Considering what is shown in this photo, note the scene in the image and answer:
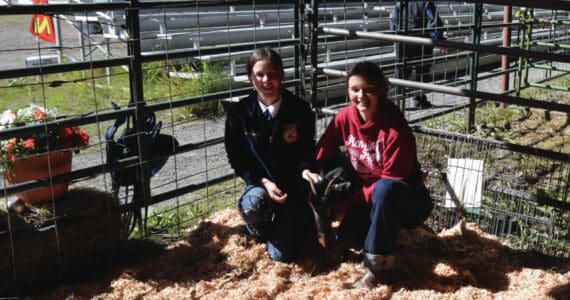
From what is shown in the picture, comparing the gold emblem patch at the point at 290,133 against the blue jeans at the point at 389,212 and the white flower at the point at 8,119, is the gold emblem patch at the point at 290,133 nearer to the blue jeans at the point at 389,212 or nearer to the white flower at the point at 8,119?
the blue jeans at the point at 389,212

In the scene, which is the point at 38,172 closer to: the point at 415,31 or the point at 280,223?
the point at 280,223

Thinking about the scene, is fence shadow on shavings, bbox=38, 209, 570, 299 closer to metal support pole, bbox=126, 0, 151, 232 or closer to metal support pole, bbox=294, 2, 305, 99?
metal support pole, bbox=126, 0, 151, 232

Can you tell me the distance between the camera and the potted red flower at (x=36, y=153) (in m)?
3.44

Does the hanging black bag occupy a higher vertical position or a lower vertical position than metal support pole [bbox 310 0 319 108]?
lower

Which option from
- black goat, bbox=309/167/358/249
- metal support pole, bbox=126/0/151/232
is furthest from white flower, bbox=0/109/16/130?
black goat, bbox=309/167/358/249

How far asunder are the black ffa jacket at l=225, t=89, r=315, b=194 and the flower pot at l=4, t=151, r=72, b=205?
0.97 m

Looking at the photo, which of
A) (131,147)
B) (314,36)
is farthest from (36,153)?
(314,36)

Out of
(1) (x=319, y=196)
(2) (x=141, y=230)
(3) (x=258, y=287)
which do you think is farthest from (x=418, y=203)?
(2) (x=141, y=230)

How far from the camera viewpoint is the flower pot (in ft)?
11.3

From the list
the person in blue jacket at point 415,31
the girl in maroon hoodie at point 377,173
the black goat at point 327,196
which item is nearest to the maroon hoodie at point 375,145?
the girl in maroon hoodie at point 377,173

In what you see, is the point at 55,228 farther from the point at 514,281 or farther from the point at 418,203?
the point at 514,281

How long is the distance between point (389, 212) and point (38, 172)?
191cm

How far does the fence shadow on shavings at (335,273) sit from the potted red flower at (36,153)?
0.56 m

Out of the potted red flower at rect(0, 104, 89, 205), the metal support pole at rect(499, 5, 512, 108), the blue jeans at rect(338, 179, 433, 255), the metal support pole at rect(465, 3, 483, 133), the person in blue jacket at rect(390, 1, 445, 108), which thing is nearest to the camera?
the blue jeans at rect(338, 179, 433, 255)
